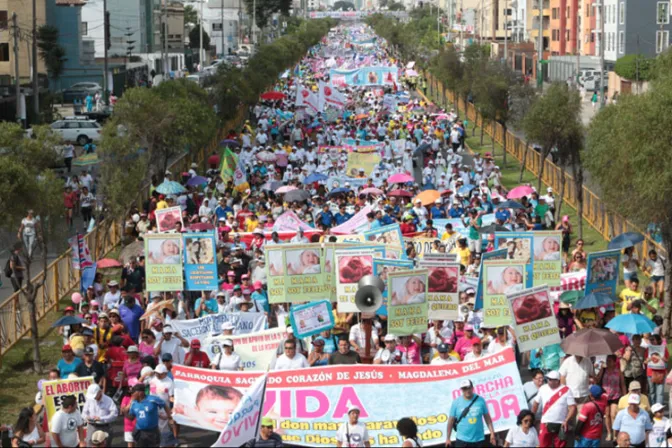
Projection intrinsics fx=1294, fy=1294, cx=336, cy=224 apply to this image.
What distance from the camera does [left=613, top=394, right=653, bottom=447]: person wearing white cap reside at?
13.1 meters

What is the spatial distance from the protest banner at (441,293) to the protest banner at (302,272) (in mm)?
2097

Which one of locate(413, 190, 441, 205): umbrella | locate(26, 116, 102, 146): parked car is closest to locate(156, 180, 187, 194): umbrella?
locate(413, 190, 441, 205): umbrella

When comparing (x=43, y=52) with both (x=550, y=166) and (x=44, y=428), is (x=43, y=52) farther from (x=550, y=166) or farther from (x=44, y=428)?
(x=44, y=428)

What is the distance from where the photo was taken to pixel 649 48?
89688 mm

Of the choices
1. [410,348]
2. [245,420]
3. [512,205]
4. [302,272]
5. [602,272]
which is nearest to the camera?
[245,420]

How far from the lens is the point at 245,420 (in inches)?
465

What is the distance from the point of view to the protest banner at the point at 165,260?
66.5ft

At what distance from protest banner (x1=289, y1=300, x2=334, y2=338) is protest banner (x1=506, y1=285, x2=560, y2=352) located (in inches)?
107

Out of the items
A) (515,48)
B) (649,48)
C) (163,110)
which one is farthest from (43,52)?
(515,48)

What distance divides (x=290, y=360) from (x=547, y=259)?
6.46 meters

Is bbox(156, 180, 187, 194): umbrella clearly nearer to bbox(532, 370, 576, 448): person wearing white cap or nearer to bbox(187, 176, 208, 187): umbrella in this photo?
bbox(187, 176, 208, 187): umbrella

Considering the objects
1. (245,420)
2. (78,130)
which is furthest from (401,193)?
(78,130)

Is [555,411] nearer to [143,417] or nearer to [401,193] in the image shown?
[143,417]

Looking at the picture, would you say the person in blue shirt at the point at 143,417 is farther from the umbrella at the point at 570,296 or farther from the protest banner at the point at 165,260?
the umbrella at the point at 570,296
